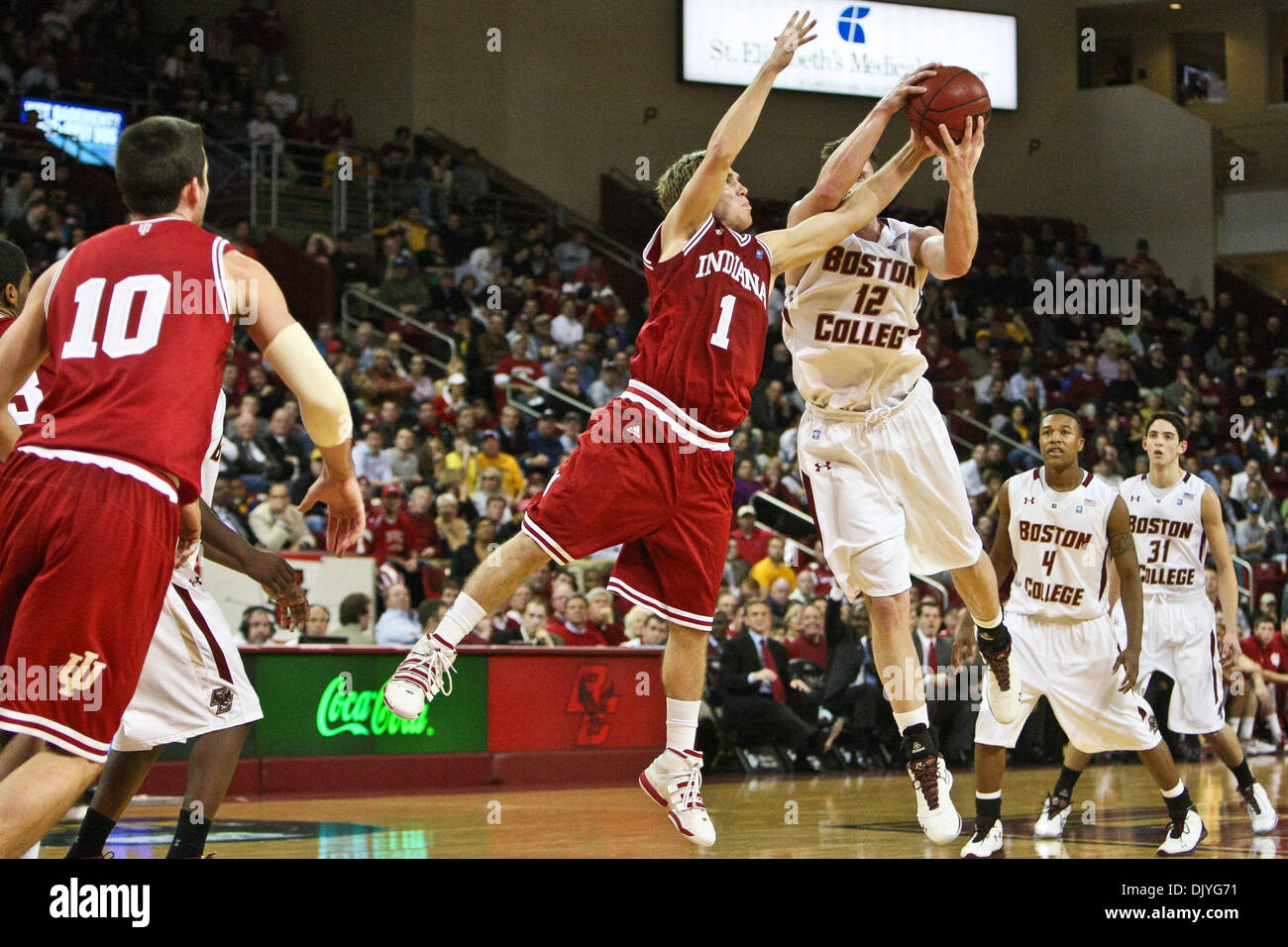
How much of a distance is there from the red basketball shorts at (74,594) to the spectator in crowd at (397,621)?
7435mm

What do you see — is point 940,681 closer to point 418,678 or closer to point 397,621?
point 397,621

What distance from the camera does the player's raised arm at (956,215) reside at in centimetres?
528

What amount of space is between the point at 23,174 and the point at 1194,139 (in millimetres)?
18850

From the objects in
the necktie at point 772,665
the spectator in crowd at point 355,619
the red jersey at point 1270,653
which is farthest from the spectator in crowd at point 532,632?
the red jersey at point 1270,653

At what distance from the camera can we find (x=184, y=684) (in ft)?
15.7

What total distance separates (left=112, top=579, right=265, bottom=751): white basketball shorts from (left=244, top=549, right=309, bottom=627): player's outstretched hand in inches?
18.0

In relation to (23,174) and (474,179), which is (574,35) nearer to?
(474,179)

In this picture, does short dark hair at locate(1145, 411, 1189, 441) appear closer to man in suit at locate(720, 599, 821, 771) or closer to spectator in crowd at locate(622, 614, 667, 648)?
man in suit at locate(720, 599, 821, 771)

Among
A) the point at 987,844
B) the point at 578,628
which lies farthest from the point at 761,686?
the point at 987,844

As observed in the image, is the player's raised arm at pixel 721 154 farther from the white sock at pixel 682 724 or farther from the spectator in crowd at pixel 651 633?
the spectator in crowd at pixel 651 633

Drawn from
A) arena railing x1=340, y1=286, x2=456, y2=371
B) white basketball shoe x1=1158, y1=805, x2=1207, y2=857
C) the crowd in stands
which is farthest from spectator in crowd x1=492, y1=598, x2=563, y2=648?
white basketball shoe x1=1158, y1=805, x2=1207, y2=857

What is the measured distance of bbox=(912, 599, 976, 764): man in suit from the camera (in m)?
12.1

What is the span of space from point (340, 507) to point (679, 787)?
194cm
